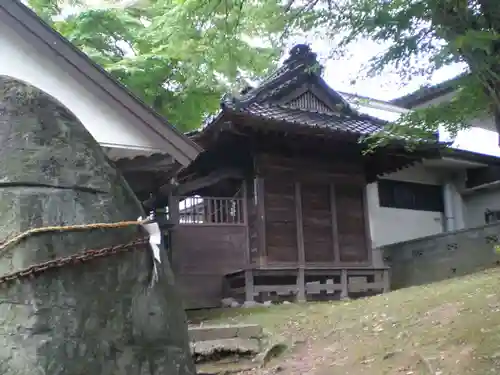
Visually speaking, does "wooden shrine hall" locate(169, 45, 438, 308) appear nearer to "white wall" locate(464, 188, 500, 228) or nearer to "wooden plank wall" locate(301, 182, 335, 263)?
"wooden plank wall" locate(301, 182, 335, 263)

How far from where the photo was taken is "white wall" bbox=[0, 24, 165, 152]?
26.9 feet

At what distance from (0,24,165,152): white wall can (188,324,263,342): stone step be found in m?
2.84

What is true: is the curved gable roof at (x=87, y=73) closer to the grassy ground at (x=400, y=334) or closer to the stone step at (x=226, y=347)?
the stone step at (x=226, y=347)

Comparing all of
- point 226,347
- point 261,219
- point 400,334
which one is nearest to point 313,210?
point 261,219

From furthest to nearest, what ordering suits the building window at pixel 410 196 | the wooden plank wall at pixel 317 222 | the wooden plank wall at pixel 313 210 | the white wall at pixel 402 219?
the building window at pixel 410 196
the white wall at pixel 402 219
the wooden plank wall at pixel 317 222
the wooden plank wall at pixel 313 210

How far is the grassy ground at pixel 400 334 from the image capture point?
6598 mm

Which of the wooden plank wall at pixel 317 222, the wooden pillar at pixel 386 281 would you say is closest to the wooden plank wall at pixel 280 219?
the wooden plank wall at pixel 317 222

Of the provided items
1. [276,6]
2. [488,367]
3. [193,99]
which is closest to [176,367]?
[488,367]

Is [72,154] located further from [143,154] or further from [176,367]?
[143,154]

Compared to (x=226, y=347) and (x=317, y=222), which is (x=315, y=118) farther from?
(x=226, y=347)

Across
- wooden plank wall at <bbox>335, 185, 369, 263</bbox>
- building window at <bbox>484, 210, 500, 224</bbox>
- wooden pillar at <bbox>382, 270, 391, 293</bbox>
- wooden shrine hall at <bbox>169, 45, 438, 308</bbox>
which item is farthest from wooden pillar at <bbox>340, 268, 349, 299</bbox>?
building window at <bbox>484, 210, 500, 224</bbox>

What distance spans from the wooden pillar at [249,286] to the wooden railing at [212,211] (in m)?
1.26

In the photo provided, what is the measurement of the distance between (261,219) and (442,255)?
5225 mm

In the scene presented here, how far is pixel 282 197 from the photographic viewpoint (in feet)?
45.5
